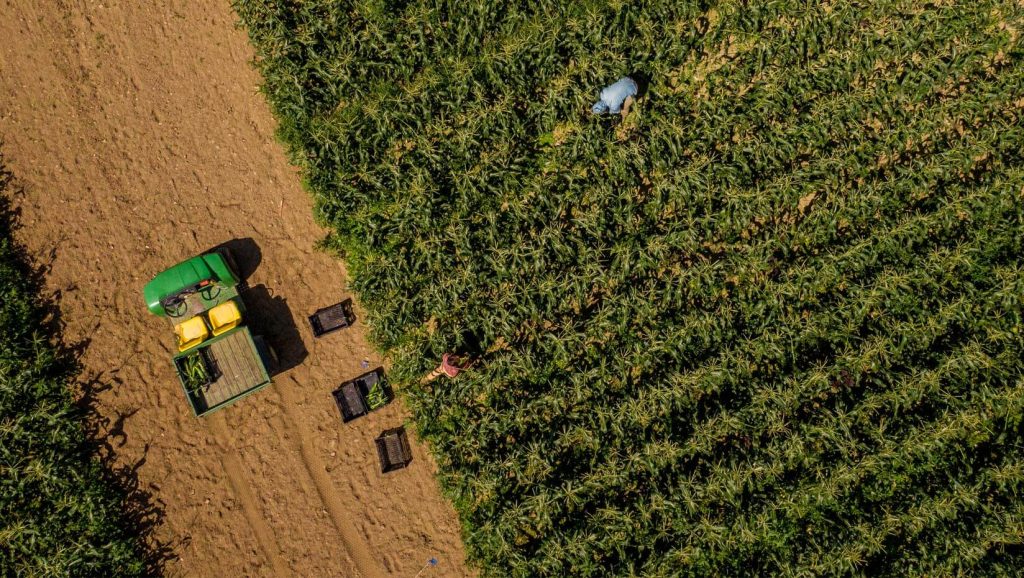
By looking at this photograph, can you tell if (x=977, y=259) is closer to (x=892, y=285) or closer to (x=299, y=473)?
(x=892, y=285)

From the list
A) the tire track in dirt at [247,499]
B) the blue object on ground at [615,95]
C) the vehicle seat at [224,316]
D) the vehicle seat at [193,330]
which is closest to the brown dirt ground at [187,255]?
the tire track in dirt at [247,499]

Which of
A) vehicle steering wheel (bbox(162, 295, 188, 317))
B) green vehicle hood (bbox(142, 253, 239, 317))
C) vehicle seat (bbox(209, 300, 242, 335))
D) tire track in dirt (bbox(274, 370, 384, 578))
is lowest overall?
tire track in dirt (bbox(274, 370, 384, 578))

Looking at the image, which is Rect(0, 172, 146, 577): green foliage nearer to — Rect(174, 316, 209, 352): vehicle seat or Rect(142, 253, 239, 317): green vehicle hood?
Rect(142, 253, 239, 317): green vehicle hood

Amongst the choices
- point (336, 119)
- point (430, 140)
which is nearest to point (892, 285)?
point (430, 140)

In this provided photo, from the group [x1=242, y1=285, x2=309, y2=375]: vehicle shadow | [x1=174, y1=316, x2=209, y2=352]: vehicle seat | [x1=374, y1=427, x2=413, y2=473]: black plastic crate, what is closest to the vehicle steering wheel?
[x1=174, y1=316, x2=209, y2=352]: vehicle seat

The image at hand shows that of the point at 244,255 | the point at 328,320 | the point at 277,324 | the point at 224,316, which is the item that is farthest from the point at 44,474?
Answer: the point at 328,320
